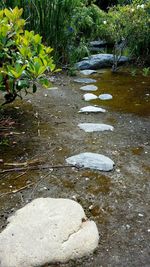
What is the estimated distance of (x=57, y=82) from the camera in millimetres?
4582

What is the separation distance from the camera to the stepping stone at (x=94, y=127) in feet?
9.55

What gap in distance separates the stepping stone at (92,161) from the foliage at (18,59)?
54 cm

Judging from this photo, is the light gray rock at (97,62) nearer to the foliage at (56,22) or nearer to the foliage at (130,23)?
the foliage at (56,22)

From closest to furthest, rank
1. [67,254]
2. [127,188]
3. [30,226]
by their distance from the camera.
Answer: [67,254]
[30,226]
[127,188]

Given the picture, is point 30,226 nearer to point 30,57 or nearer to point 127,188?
point 127,188

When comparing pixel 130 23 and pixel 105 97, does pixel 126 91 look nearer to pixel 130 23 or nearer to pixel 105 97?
pixel 105 97

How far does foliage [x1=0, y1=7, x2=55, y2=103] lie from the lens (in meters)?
2.36

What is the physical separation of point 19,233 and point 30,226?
0.07 m

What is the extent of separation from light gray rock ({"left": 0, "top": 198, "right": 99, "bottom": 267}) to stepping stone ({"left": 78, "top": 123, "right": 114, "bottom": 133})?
1.10 meters

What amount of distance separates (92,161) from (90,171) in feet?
0.32

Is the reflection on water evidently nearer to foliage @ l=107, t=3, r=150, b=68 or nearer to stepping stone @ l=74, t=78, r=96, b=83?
stepping stone @ l=74, t=78, r=96, b=83

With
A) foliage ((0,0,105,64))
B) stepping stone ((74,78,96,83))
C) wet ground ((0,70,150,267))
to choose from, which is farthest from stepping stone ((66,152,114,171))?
foliage ((0,0,105,64))

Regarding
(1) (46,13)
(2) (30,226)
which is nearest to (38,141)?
(2) (30,226)

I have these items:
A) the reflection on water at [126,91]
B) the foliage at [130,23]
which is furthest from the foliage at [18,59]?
the foliage at [130,23]
